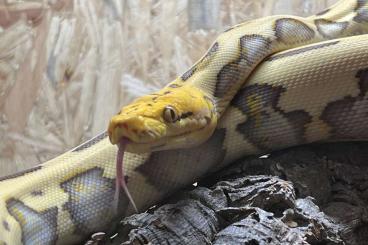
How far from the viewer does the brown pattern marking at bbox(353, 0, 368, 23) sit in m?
2.18

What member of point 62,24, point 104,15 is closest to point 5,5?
point 62,24

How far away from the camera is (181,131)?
167cm

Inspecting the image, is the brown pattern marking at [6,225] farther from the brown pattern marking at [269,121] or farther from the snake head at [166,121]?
the brown pattern marking at [269,121]

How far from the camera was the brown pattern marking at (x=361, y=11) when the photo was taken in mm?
2180

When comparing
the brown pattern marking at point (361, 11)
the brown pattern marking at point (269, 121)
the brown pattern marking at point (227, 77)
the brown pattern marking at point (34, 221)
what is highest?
the brown pattern marking at point (361, 11)

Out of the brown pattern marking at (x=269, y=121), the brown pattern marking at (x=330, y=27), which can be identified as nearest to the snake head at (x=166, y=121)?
the brown pattern marking at (x=269, y=121)

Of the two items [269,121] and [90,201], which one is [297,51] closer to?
[269,121]

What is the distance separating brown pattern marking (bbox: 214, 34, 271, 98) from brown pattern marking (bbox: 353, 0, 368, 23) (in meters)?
0.44

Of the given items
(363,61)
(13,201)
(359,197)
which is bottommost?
(359,197)

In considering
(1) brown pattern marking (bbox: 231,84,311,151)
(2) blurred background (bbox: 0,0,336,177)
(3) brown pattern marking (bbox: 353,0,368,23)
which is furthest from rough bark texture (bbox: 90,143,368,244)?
(2) blurred background (bbox: 0,0,336,177)

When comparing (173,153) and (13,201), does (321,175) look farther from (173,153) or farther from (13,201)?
(13,201)

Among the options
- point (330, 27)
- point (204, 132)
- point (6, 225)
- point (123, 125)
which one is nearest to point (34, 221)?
Answer: point (6, 225)

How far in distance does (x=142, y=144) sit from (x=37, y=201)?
16.6 inches

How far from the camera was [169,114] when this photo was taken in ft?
5.36
